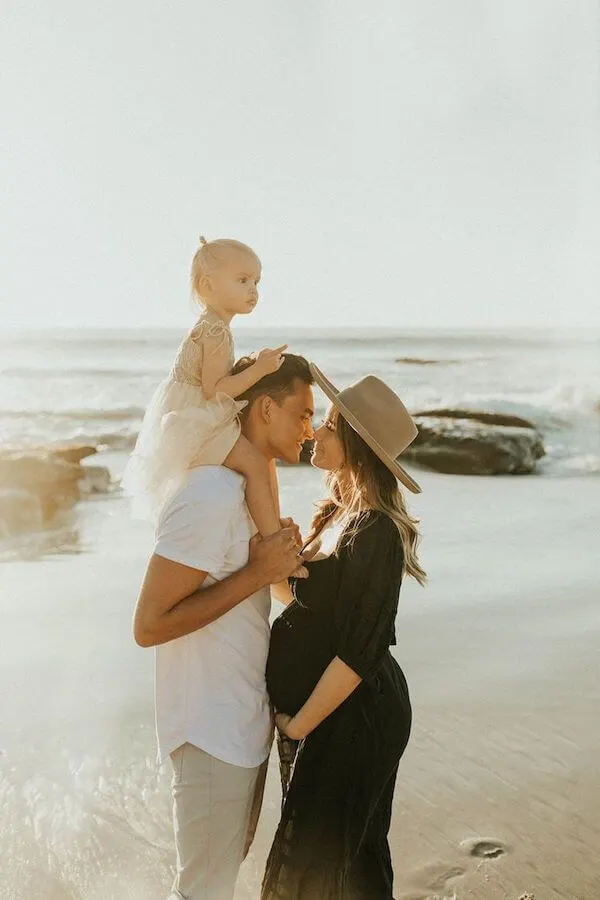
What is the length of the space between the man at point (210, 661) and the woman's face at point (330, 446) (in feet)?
1.25

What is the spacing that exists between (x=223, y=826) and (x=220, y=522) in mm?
795

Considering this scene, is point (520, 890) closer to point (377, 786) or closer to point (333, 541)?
point (377, 786)

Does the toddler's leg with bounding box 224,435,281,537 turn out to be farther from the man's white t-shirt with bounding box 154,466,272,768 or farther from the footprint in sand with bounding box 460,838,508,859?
the footprint in sand with bounding box 460,838,508,859

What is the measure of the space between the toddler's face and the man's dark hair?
679 millimetres

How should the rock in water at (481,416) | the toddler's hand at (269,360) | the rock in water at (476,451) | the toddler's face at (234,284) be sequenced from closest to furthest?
the toddler's hand at (269,360) < the toddler's face at (234,284) < the rock in water at (476,451) < the rock in water at (481,416)

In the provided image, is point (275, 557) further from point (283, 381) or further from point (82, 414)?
point (82, 414)

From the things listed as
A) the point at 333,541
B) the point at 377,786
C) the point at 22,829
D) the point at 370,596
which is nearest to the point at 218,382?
the point at 333,541

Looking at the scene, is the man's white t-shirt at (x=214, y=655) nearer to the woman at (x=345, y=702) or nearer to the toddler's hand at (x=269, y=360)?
the woman at (x=345, y=702)

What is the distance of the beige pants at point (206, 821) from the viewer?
2.83 meters

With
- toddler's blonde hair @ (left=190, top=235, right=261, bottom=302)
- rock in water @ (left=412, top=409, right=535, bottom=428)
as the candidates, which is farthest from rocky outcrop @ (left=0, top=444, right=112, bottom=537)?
rock in water @ (left=412, top=409, right=535, bottom=428)

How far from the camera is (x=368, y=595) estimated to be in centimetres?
290

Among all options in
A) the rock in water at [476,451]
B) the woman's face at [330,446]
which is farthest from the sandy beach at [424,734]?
the rock in water at [476,451]

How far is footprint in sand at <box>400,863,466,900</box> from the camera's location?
3830 millimetres

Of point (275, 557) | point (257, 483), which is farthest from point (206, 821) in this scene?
point (257, 483)
